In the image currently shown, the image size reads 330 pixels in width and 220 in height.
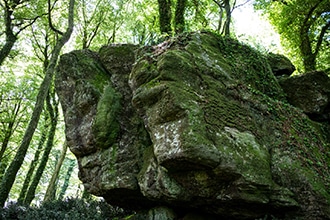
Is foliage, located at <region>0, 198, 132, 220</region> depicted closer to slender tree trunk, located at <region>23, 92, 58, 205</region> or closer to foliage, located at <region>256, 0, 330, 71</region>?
slender tree trunk, located at <region>23, 92, 58, 205</region>

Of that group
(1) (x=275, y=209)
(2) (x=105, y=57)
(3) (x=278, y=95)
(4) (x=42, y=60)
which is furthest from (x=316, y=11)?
(4) (x=42, y=60)

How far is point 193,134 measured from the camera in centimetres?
489

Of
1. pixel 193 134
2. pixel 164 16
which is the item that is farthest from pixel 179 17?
pixel 193 134

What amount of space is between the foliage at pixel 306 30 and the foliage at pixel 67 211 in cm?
1343

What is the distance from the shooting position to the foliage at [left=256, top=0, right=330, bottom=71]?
597 inches

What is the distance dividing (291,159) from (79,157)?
5.90 m

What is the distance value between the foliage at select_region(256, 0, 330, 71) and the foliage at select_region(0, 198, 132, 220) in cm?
1343

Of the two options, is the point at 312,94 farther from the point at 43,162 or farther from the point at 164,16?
the point at 43,162

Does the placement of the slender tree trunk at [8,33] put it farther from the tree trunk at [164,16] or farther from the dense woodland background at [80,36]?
the tree trunk at [164,16]

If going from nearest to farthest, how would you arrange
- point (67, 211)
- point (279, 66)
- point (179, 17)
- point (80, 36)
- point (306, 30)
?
point (67, 211) < point (279, 66) < point (179, 17) < point (306, 30) < point (80, 36)

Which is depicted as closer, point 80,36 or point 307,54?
point 307,54

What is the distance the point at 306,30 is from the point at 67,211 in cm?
1629

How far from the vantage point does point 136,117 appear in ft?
25.6

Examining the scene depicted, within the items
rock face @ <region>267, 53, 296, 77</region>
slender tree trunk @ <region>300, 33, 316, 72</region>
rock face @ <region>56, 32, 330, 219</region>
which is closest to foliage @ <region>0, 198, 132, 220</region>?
rock face @ <region>56, 32, 330, 219</region>
